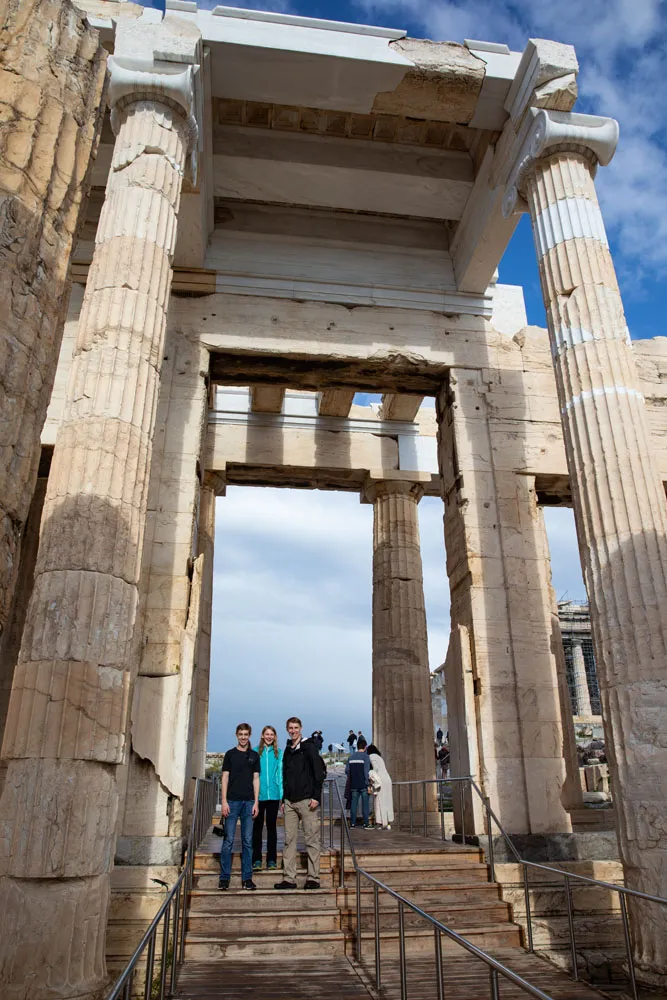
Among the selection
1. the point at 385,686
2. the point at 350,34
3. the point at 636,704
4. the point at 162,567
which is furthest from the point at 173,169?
the point at 385,686

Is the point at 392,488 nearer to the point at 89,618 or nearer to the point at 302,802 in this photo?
the point at 302,802

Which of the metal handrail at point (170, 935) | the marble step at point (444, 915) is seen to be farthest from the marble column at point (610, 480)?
the metal handrail at point (170, 935)

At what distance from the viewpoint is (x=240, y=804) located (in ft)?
27.9

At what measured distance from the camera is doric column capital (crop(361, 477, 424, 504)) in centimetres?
1764

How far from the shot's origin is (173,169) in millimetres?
9656

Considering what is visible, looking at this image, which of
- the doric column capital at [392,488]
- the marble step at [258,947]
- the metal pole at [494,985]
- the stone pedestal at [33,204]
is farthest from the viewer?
the doric column capital at [392,488]

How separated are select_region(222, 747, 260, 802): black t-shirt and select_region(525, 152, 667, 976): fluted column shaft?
13.3 ft

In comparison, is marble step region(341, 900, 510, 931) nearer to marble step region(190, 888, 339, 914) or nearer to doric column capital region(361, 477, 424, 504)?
marble step region(190, 888, 339, 914)

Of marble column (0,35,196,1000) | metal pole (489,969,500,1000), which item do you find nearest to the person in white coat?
marble column (0,35,196,1000)

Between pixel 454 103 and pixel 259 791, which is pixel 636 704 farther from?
pixel 454 103

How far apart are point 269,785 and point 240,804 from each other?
79cm

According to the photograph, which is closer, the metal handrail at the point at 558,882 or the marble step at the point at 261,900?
the metal handrail at the point at 558,882

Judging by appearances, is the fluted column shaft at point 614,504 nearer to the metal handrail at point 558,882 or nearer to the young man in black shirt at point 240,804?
the metal handrail at point 558,882

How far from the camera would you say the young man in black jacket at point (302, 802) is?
28.3 ft
